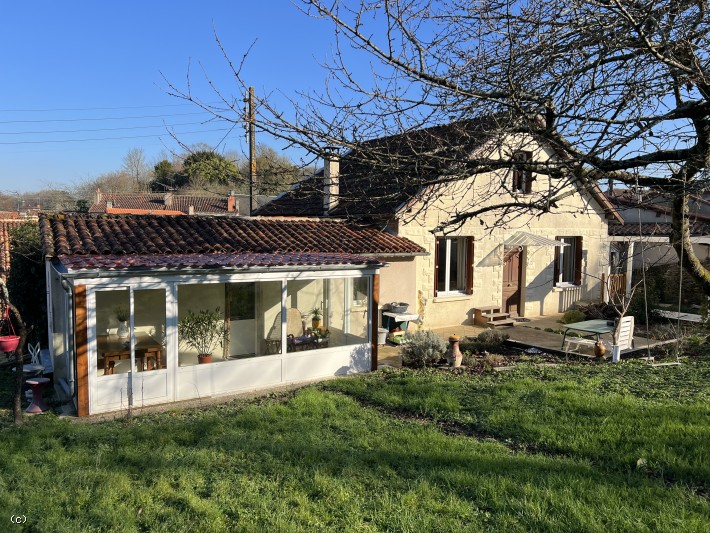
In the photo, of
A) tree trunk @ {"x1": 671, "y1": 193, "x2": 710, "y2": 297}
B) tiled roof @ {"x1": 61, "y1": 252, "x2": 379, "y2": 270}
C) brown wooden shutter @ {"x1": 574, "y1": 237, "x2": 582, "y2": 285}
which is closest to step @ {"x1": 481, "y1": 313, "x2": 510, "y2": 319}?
brown wooden shutter @ {"x1": 574, "y1": 237, "x2": 582, "y2": 285}

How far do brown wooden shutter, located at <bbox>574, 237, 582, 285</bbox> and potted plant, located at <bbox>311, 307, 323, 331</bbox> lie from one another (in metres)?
11.6

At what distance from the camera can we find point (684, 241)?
26.5 feet

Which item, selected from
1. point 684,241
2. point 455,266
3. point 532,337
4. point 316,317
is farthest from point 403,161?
point 455,266

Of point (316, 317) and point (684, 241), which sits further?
point (316, 317)

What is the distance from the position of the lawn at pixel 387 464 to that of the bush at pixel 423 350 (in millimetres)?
2773

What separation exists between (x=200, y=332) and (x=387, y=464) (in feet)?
19.6

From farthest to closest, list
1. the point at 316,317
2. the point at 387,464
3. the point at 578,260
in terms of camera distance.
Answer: the point at 578,260, the point at 316,317, the point at 387,464

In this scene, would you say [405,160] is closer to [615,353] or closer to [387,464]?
[387,464]

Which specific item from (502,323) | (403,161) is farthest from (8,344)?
(502,323)

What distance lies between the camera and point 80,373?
8297 millimetres

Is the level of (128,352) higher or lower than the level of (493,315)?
higher

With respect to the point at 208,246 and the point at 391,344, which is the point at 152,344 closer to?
the point at 208,246

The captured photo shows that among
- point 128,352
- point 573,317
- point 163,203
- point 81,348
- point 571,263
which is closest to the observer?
point 81,348

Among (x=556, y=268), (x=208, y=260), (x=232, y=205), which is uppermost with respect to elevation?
(x=232, y=205)
